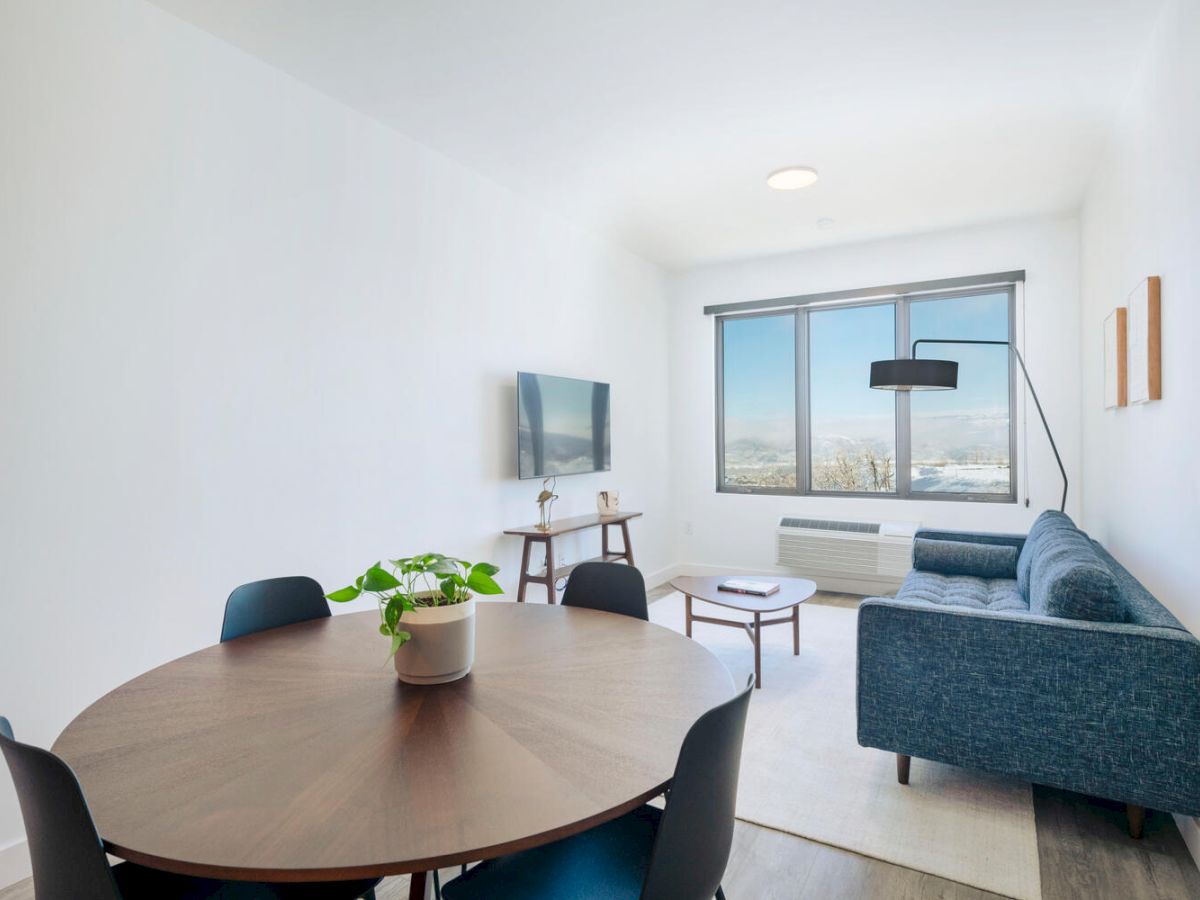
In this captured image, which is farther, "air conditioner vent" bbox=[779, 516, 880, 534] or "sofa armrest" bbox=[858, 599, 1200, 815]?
"air conditioner vent" bbox=[779, 516, 880, 534]

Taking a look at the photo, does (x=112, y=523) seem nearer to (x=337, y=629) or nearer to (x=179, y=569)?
(x=179, y=569)

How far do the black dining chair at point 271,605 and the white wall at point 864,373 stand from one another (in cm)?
419

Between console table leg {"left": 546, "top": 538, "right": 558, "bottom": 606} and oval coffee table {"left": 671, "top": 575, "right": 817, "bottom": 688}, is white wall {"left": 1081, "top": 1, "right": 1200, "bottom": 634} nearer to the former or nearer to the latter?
oval coffee table {"left": 671, "top": 575, "right": 817, "bottom": 688}

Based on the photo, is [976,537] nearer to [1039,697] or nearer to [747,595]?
[747,595]

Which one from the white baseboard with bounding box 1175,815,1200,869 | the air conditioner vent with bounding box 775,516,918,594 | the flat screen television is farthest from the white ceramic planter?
the air conditioner vent with bounding box 775,516,918,594

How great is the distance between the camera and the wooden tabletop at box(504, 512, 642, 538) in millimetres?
3854

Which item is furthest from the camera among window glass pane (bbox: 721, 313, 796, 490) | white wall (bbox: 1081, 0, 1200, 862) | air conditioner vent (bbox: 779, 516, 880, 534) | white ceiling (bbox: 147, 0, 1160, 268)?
window glass pane (bbox: 721, 313, 796, 490)

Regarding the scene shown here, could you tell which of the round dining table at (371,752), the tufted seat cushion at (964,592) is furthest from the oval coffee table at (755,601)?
the round dining table at (371,752)

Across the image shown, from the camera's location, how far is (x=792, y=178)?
380cm

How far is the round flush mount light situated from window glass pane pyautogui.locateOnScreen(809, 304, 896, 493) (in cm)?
Result: 175

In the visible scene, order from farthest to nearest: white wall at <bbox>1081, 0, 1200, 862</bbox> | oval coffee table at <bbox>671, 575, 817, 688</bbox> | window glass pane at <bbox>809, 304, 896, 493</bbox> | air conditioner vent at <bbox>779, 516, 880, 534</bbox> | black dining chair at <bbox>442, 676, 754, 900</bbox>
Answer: window glass pane at <bbox>809, 304, 896, 493</bbox>, air conditioner vent at <bbox>779, 516, 880, 534</bbox>, oval coffee table at <bbox>671, 575, 817, 688</bbox>, white wall at <bbox>1081, 0, 1200, 862</bbox>, black dining chair at <bbox>442, 676, 754, 900</bbox>

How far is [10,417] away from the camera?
1975 mm

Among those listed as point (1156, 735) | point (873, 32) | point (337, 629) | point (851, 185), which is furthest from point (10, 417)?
point (851, 185)

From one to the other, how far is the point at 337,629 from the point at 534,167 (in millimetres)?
2740
